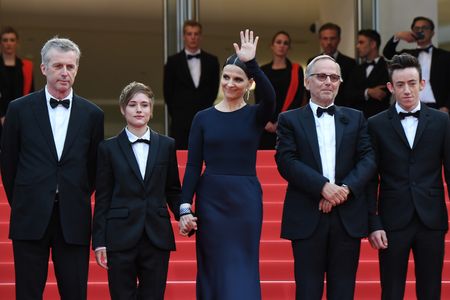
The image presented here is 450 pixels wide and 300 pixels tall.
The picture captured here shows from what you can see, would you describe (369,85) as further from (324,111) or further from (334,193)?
(334,193)

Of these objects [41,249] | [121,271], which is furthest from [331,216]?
[41,249]

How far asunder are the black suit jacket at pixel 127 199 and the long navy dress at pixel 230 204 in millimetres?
190

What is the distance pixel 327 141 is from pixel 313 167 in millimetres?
179

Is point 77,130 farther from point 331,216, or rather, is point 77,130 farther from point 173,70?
point 173,70

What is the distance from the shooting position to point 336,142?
6.12m

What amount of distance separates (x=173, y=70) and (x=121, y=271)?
6.12m

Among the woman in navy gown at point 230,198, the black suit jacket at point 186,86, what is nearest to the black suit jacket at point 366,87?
the black suit jacket at point 186,86

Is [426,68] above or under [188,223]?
above

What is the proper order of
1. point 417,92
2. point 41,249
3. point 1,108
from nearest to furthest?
point 41,249 < point 417,92 < point 1,108

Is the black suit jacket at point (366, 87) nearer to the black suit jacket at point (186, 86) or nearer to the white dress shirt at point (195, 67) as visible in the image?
the black suit jacket at point (186, 86)

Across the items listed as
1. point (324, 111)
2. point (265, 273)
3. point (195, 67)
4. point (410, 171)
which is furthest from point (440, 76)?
point (324, 111)

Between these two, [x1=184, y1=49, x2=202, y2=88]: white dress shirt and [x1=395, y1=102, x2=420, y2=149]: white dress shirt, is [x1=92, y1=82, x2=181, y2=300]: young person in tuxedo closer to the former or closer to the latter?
[x1=395, y1=102, x2=420, y2=149]: white dress shirt

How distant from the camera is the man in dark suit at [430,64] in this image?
36.4 feet

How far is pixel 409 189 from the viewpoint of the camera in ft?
20.5
